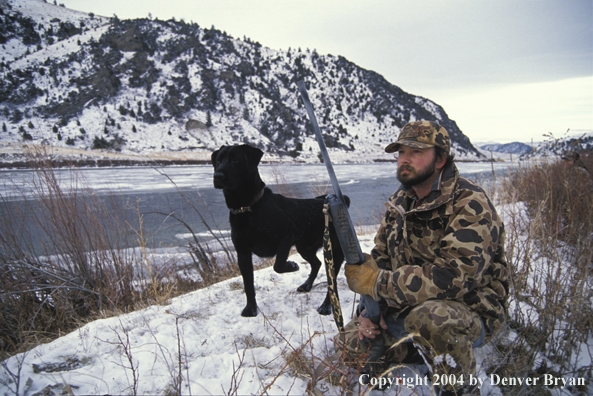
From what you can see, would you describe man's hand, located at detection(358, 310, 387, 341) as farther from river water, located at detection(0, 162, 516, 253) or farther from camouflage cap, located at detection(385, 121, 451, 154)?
river water, located at detection(0, 162, 516, 253)

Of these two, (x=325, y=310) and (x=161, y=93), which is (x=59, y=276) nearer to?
(x=325, y=310)

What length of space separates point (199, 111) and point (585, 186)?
170 ft

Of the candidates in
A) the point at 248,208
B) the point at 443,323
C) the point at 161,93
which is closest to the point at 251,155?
the point at 248,208

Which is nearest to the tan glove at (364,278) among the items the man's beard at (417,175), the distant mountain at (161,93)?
the man's beard at (417,175)

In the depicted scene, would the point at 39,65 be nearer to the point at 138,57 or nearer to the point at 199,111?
the point at 138,57

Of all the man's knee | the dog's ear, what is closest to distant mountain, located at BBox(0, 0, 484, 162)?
the dog's ear

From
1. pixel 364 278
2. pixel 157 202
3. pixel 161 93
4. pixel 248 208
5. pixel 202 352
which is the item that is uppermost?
pixel 161 93

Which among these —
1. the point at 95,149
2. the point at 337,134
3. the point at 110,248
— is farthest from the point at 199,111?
the point at 110,248

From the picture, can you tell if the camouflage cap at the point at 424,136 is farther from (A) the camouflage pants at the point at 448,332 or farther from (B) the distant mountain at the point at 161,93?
(B) the distant mountain at the point at 161,93

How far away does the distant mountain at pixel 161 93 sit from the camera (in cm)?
3981

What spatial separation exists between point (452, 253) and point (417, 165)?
59 cm

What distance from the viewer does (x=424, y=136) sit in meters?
1.78

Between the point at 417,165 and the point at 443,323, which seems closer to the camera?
the point at 443,323

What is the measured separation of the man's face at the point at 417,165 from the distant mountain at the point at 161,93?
1423 inches
